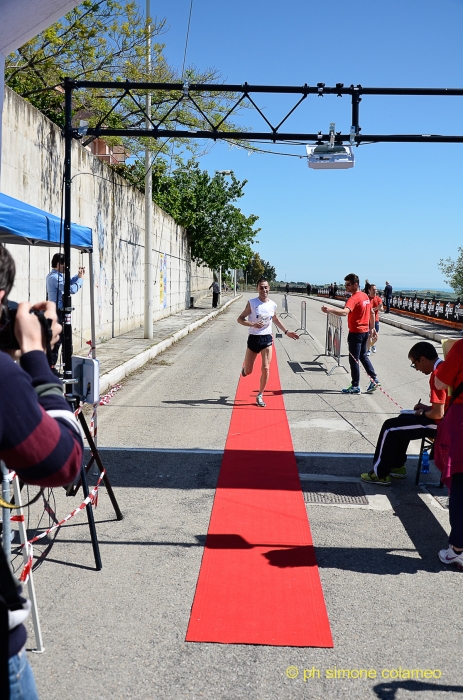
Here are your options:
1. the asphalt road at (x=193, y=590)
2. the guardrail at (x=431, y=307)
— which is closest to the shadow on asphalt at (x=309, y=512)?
the asphalt road at (x=193, y=590)

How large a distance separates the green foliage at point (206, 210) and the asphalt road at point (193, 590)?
31.6m

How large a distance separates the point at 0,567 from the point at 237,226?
39.1 m

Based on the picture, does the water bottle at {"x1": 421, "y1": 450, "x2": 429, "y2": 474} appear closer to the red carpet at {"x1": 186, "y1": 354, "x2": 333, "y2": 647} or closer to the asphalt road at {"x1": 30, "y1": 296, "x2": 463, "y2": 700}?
the asphalt road at {"x1": 30, "y1": 296, "x2": 463, "y2": 700}

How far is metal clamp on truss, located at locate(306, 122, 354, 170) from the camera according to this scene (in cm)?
1205

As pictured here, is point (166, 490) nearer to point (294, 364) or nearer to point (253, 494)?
point (253, 494)

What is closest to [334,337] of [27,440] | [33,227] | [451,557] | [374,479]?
[374,479]

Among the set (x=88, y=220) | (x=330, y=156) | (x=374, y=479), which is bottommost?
(x=374, y=479)

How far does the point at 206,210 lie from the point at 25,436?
127ft

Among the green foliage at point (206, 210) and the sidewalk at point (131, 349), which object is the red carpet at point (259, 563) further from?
the green foliage at point (206, 210)

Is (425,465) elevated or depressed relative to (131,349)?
depressed

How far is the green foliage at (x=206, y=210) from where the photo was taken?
3884cm

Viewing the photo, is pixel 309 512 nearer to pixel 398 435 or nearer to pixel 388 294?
pixel 398 435

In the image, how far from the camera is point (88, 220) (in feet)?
52.7

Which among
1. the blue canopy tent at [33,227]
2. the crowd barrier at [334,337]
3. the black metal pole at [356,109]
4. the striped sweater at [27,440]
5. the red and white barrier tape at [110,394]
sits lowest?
the red and white barrier tape at [110,394]
